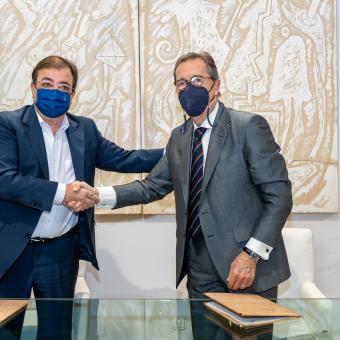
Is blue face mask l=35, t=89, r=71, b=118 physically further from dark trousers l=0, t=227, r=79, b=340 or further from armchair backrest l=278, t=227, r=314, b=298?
armchair backrest l=278, t=227, r=314, b=298

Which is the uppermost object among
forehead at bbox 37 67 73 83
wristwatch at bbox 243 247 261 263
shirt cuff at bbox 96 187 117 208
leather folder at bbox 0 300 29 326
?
forehead at bbox 37 67 73 83

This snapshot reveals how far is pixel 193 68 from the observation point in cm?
221

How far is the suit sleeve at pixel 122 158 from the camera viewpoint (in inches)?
105

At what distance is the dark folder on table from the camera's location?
1475 millimetres

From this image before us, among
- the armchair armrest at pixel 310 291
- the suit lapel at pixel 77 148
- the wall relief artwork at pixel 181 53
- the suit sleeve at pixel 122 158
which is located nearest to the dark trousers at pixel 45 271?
the suit lapel at pixel 77 148

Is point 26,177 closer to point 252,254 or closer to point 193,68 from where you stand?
point 193,68

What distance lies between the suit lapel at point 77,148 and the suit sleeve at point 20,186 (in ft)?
0.55

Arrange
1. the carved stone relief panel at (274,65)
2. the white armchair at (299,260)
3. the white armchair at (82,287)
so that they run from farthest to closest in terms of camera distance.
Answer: the carved stone relief panel at (274,65), the white armchair at (299,260), the white armchair at (82,287)

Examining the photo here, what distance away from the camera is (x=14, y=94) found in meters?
3.21

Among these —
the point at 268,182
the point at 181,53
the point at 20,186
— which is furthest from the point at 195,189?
the point at 181,53

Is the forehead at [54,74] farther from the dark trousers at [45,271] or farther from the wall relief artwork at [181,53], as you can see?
the wall relief artwork at [181,53]

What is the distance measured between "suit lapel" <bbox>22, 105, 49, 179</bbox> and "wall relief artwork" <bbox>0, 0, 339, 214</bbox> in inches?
35.2

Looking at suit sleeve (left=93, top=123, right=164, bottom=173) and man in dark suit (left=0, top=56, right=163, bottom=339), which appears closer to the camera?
man in dark suit (left=0, top=56, right=163, bottom=339)

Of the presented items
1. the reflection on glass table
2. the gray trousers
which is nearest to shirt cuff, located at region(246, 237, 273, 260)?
the gray trousers
